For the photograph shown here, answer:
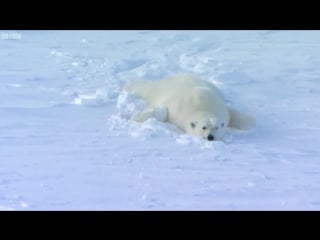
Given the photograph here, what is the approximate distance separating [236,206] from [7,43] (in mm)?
2223

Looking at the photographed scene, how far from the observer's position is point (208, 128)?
3.58m

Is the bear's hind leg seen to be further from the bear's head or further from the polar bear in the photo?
the bear's head

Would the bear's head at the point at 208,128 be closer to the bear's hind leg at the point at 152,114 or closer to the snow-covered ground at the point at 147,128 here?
the snow-covered ground at the point at 147,128

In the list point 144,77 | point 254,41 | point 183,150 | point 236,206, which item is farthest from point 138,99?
point 236,206

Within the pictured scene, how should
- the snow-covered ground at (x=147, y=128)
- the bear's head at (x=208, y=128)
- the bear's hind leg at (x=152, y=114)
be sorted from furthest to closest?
the bear's hind leg at (x=152, y=114) < the bear's head at (x=208, y=128) < the snow-covered ground at (x=147, y=128)

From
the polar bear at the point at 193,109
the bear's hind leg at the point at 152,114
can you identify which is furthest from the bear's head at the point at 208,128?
the bear's hind leg at the point at 152,114

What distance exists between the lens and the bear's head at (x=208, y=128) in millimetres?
3572

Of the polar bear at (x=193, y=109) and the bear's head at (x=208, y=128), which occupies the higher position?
the polar bear at (x=193, y=109)

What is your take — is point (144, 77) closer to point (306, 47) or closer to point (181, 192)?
point (306, 47)

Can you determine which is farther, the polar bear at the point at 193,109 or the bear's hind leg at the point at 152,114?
the bear's hind leg at the point at 152,114

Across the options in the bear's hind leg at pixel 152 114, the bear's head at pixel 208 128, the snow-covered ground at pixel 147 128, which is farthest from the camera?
the bear's hind leg at pixel 152 114

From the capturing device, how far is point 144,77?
461 cm

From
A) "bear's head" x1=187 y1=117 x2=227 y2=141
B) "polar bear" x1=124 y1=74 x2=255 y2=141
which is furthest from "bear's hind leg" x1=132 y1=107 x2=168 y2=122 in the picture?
"bear's head" x1=187 y1=117 x2=227 y2=141

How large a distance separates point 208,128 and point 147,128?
Result: 12.1 inches
